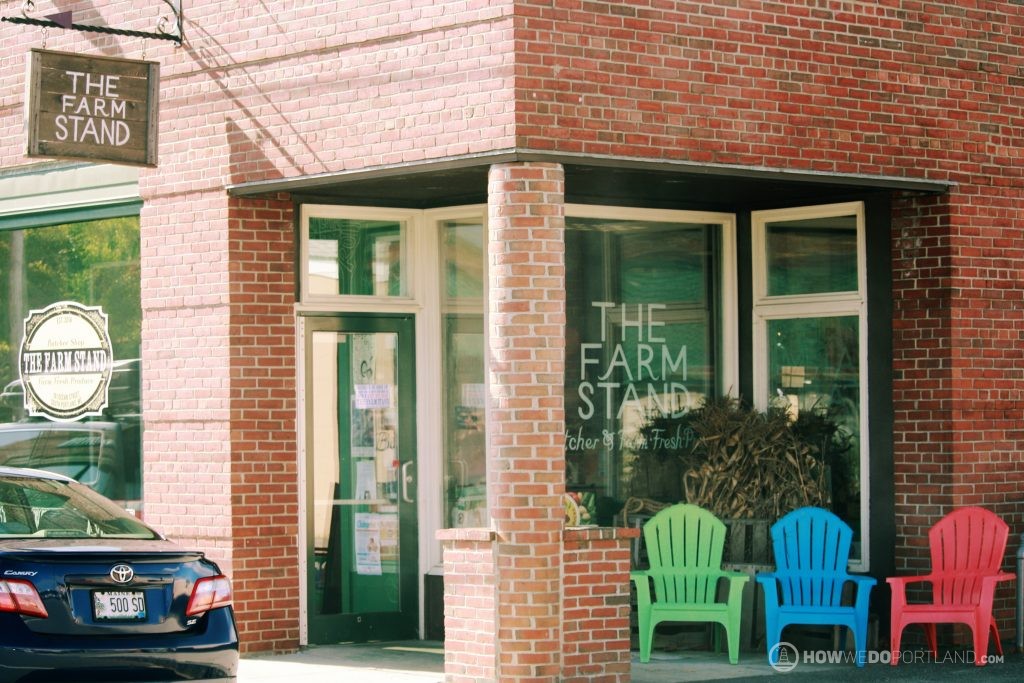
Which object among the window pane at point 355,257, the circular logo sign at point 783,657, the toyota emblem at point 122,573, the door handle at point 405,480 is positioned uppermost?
the window pane at point 355,257

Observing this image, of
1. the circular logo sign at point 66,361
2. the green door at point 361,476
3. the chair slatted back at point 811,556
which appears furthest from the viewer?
the circular logo sign at point 66,361

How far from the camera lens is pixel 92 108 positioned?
10.5 metres

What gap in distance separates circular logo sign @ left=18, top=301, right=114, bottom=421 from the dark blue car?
4.02 meters

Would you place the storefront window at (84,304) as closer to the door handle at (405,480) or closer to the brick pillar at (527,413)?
the door handle at (405,480)

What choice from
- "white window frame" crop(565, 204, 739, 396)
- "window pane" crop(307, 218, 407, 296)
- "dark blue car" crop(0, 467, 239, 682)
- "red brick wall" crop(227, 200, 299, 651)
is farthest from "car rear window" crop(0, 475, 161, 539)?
"white window frame" crop(565, 204, 739, 396)

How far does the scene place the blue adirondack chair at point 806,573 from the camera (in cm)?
1038

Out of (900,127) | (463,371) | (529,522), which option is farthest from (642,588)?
(900,127)

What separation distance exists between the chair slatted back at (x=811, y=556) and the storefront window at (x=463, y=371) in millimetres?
2298

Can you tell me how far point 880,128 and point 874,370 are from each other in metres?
1.89

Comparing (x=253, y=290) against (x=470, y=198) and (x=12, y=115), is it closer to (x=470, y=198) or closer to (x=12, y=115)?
(x=470, y=198)

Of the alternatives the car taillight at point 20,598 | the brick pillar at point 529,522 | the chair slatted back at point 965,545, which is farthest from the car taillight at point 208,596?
the chair slatted back at point 965,545

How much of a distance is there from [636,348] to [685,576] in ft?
6.47

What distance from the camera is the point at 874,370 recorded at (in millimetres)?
11438

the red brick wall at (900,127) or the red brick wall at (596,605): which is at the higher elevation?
the red brick wall at (900,127)
